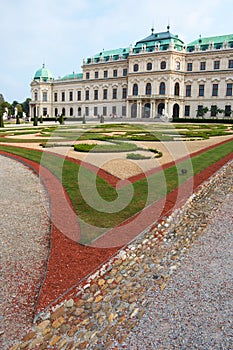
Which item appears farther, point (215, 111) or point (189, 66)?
point (189, 66)

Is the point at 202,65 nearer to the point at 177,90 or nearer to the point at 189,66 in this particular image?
the point at 189,66

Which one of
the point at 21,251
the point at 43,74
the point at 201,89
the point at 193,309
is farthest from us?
the point at 43,74

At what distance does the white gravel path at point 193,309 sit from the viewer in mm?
3111

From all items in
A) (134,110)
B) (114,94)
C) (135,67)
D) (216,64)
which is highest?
(135,67)

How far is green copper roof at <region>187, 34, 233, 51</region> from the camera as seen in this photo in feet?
180

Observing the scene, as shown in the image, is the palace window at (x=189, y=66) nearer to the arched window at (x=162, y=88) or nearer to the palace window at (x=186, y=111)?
the arched window at (x=162, y=88)

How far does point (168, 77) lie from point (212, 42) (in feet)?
32.0

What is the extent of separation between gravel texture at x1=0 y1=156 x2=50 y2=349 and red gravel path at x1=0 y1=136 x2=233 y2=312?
132mm

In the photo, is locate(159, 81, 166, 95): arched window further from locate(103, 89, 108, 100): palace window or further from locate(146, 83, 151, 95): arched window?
locate(103, 89, 108, 100): palace window

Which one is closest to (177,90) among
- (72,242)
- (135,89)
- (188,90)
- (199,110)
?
(188,90)

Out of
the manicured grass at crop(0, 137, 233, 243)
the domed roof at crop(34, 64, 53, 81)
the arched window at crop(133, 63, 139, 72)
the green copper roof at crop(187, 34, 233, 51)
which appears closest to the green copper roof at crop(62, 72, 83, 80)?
the domed roof at crop(34, 64, 53, 81)

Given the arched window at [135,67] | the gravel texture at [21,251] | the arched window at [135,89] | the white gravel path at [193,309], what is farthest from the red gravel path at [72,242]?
the arched window at [135,67]

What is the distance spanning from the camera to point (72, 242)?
4867mm

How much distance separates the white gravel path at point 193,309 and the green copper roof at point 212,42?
190 ft
